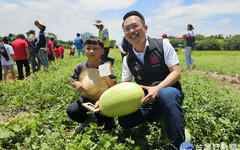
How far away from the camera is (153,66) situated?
2.56 metres

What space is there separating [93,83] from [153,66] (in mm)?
1045

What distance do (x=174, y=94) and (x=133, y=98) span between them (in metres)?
0.54

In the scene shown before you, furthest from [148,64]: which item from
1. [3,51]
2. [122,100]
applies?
[3,51]

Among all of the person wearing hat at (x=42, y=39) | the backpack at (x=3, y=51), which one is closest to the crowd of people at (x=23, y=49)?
the person wearing hat at (x=42, y=39)

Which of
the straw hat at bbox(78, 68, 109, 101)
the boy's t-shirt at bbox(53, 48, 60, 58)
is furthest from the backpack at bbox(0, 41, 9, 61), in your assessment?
the boy's t-shirt at bbox(53, 48, 60, 58)

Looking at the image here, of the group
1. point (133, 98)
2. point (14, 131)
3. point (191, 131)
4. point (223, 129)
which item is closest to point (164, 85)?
point (133, 98)

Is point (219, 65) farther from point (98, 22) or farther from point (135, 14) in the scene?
point (135, 14)

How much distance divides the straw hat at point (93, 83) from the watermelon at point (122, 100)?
0.47 meters

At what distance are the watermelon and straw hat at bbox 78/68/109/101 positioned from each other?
471mm

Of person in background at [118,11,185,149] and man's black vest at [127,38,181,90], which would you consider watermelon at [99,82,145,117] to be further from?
man's black vest at [127,38,181,90]

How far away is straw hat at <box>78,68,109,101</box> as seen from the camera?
110 inches

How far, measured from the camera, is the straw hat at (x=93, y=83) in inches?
110

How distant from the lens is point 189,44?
901 centimetres

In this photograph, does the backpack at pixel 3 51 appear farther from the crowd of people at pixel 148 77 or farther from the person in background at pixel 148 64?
the person in background at pixel 148 64
